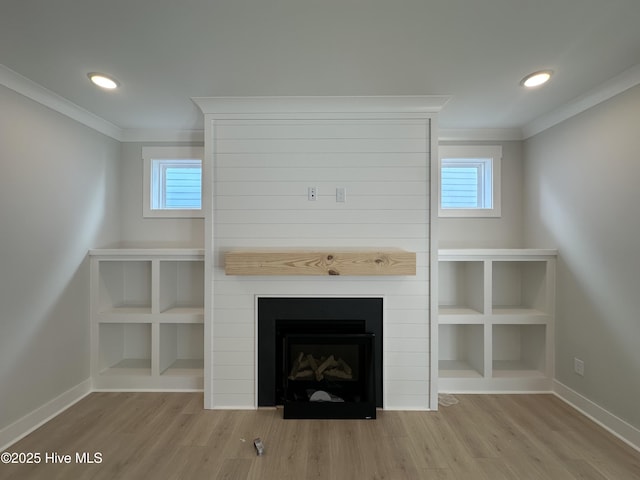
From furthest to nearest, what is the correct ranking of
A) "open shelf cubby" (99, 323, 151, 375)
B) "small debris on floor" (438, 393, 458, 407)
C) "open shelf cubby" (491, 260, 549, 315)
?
"open shelf cubby" (491, 260, 549, 315) → "open shelf cubby" (99, 323, 151, 375) → "small debris on floor" (438, 393, 458, 407)

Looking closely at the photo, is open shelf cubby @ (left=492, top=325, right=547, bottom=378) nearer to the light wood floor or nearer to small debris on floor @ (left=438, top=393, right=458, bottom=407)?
the light wood floor

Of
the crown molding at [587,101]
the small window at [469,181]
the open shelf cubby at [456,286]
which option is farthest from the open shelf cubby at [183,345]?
the crown molding at [587,101]

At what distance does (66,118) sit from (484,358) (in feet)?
12.9

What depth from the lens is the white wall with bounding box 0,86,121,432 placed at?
2.14m

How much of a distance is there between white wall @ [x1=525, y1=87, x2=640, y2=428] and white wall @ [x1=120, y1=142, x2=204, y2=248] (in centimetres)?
324

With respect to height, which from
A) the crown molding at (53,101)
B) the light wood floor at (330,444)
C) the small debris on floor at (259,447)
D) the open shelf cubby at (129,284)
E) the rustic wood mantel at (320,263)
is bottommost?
the light wood floor at (330,444)

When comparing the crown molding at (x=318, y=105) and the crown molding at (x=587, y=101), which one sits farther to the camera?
the crown molding at (x=318, y=105)

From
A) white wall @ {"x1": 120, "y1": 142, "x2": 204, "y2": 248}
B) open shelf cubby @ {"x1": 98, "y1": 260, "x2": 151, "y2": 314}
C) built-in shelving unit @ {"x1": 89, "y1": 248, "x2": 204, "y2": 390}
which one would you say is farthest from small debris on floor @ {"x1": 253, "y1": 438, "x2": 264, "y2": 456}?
white wall @ {"x1": 120, "y1": 142, "x2": 204, "y2": 248}

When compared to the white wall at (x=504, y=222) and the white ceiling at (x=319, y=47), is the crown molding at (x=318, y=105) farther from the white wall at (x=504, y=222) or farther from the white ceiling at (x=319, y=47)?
the white wall at (x=504, y=222)

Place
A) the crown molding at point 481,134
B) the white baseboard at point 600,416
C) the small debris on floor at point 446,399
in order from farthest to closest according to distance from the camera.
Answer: the crown molding at point 481,134, the small debris on floor at point 446,399, the white baseboard at point 600,416

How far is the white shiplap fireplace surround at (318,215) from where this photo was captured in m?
2.54

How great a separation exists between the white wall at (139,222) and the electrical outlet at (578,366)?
3.37m

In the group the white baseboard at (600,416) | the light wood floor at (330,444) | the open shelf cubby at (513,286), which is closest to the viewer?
the light wood floor at (330,444)

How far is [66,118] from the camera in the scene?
259cm
